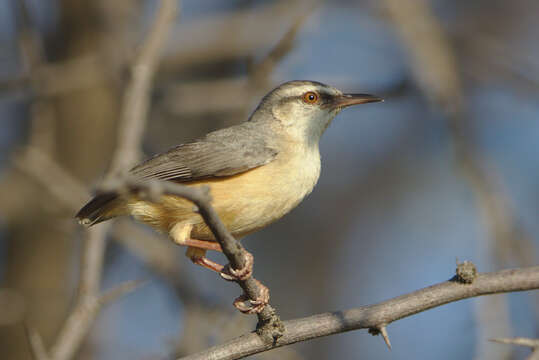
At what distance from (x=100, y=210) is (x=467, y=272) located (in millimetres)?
2973

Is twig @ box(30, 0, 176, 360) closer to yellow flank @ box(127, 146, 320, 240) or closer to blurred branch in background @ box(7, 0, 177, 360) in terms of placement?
blurred branch in background @ box(7, 0, 177, 360)

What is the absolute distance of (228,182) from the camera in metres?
4.95

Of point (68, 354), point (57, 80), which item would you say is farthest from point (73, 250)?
point (68, 354)

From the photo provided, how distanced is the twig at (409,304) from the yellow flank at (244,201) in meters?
1.33

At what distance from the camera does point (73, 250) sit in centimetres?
960

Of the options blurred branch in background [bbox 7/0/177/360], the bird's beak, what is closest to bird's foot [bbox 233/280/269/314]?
blurred branch in background [bbox 7/0/177/360]

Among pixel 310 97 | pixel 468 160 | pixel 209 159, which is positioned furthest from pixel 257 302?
pixel 468 160

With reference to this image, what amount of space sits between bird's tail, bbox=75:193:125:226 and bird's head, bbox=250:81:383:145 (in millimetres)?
1682

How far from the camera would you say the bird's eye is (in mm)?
6133

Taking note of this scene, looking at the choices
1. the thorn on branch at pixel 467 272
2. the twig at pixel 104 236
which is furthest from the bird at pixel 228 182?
the thorn on branch at pixel 467 272

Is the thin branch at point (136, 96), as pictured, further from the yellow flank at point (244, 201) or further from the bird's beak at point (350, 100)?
the bird's beak at point (350, 100)

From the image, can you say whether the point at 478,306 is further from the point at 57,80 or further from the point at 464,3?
the point at 464,3

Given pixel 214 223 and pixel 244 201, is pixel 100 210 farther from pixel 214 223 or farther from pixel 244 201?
pixel 214 223

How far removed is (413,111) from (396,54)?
8.36 feet
